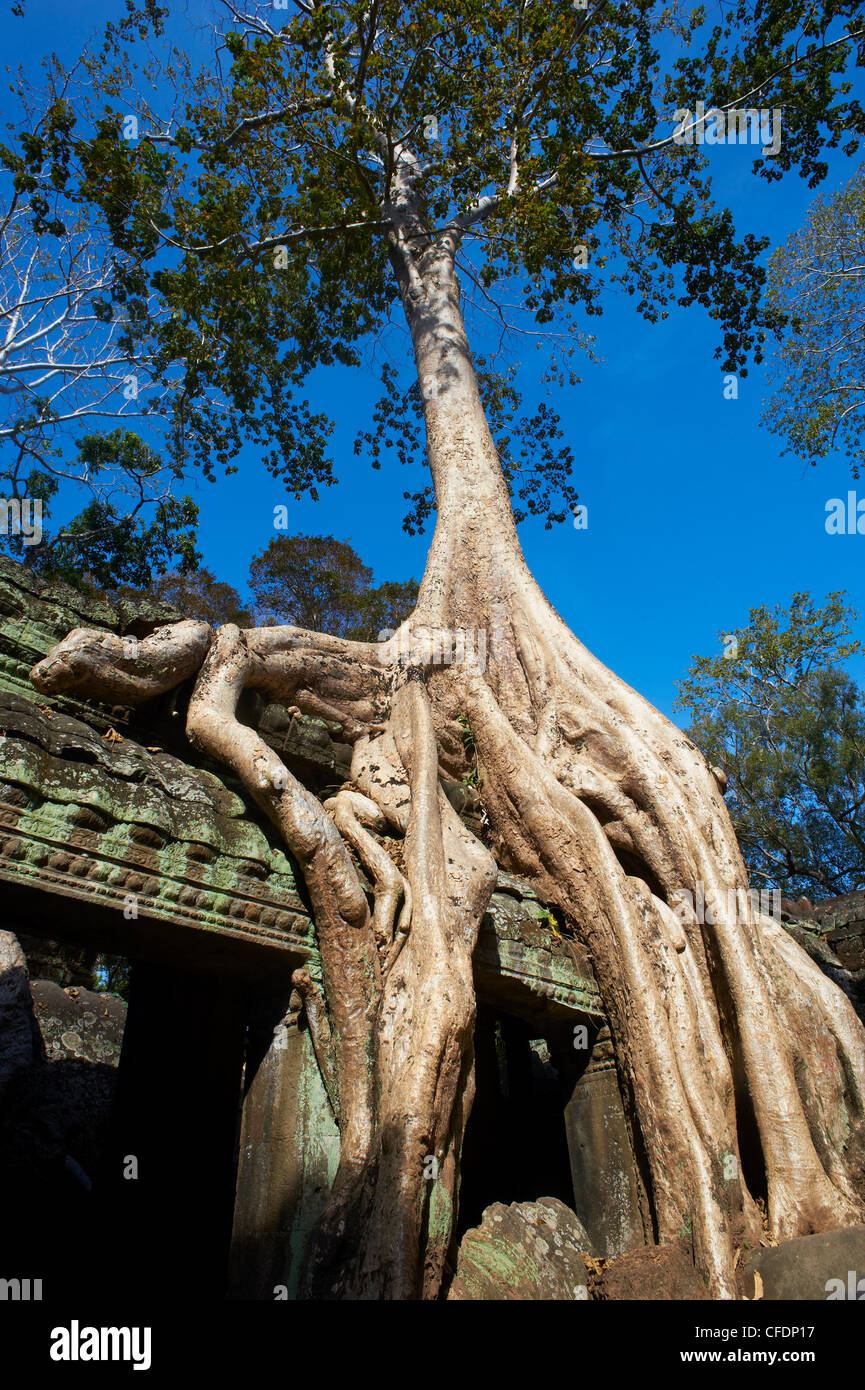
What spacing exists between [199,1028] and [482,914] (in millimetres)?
1622

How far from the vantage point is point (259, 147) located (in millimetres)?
7355

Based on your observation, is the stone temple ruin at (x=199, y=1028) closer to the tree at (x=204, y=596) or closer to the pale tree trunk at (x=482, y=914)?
the pale tree trunk at (x=482, y=914)

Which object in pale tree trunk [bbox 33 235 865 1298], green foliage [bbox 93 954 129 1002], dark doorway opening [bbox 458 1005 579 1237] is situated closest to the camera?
pale tree trunk [bbox 33 235 865 1298]

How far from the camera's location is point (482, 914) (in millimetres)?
3408

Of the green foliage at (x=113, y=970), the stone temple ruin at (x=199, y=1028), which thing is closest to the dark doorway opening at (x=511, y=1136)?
the stone temple ruin at (x=199, y=1028)

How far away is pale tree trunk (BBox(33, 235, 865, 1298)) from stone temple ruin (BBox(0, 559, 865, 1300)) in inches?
6.1

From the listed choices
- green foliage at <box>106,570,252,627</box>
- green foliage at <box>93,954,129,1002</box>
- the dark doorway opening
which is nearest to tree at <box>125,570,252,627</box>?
green foliage at <box>106,570,252,627</box>

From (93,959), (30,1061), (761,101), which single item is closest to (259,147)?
(761,101)

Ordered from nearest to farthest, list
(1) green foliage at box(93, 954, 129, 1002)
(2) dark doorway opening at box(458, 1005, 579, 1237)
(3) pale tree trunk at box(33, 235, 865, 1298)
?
(3) pale tree trunk at box(33, 235, 865, 1298) < (2) dark doorway opening at box(458, 1005, 579, 1237) < (1) green foliage at box(93, 954, 129, 1002)

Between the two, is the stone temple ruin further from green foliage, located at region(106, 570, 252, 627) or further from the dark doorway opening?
green foliage, located at region(106, 570, 252, 627)

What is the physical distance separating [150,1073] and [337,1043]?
1.62 metres

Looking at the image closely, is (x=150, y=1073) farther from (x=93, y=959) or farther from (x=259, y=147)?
(x=259, y=147)

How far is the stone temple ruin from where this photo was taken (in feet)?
8.87

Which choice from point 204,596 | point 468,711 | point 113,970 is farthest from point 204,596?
point 468,711
